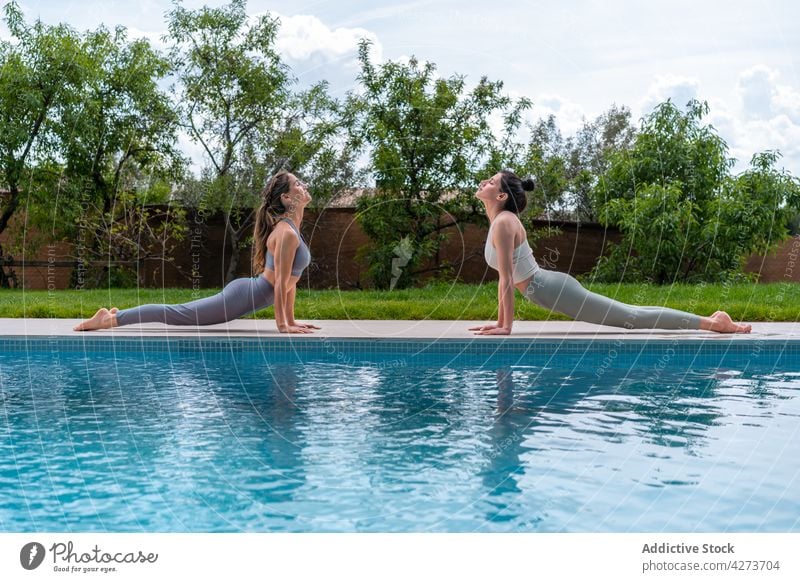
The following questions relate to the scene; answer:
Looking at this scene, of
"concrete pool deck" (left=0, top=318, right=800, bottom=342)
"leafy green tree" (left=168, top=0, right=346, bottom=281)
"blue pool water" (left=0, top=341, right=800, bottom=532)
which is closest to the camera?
"blue pool water" (left=0, top=341, right=800, bottom=532)

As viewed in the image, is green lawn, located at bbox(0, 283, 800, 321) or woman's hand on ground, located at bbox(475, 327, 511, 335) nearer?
woman's hand on ground, located at bbox(475, 327, 511, 335)

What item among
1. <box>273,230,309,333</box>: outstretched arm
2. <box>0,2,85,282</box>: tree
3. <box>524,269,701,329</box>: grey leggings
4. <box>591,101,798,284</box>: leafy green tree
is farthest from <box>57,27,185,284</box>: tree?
<box>524,269,701,329</box>: grey leggings

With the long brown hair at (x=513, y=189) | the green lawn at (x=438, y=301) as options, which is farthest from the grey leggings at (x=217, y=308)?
the long brown hair at (x=513, y=189)

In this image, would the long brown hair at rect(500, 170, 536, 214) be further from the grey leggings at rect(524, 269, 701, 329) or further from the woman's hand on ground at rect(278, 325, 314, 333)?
the woman's hand on ground at rect(278, 325, 314, 333)

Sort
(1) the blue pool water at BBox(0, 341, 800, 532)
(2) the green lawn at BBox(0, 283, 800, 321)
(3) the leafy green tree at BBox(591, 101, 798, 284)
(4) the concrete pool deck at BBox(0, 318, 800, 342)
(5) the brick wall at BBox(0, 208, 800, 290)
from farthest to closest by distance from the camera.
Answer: (5) the brick wall at BBox(0, 208, 800, 290) → (3) the leafy green tree at BBox(591, 101, 798, 284) → (2) the green lawn at BBox(0, 283, 800, 321) → (4) the concrete pool deck at BBox(0, 318, 800, 342) → (1) the blue pool water at BBox(0, 341, 800, 532)

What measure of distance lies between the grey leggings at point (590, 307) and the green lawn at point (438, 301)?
5.45ft

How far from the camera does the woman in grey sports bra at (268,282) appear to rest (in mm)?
7762

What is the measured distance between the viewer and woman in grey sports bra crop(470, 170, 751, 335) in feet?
25.1

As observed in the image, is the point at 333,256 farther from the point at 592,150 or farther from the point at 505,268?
the point at 505,268

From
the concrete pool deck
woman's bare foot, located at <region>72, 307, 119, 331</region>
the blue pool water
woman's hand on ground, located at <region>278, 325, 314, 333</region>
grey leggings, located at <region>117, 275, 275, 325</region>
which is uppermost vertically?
grey leggings, located at <region>117, 275, 275, 325</region>

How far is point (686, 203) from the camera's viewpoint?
41.4 feet

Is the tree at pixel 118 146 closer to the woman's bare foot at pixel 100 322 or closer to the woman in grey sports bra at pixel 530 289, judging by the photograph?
the woman's bare foot at pixel 100 322

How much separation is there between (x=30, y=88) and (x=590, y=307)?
9.89 meters
